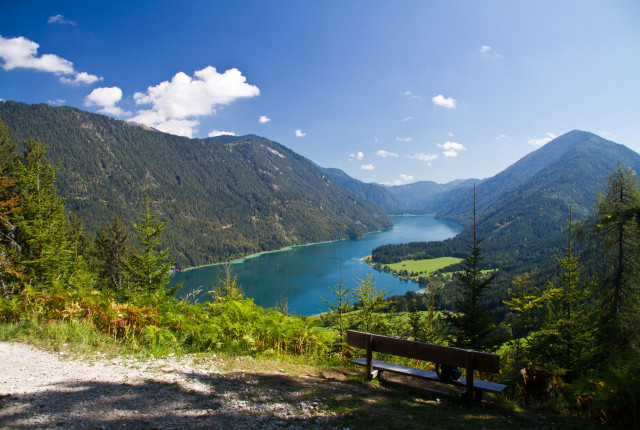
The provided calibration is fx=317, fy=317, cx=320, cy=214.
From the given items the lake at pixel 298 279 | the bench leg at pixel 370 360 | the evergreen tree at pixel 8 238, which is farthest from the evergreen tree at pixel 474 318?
the lake at pixel 298 279

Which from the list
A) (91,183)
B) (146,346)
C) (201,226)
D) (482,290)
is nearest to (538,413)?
(146,346)

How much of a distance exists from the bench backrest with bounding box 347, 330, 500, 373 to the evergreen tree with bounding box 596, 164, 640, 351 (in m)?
9.41

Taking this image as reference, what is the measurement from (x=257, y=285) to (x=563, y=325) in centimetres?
8498

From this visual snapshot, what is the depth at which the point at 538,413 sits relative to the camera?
4477mm

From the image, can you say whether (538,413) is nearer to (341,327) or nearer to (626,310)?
(341,327)

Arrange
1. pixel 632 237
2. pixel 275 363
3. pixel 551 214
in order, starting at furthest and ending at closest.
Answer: pixel 551 214 → pixel 632 237 → pixel 275 363

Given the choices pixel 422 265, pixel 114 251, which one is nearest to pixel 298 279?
pixel 422 265

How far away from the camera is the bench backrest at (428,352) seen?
4348 mm

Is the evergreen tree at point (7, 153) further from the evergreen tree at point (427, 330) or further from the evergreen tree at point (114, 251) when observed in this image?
the evergreen tree at point (427, 330)

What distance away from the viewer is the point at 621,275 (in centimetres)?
1108

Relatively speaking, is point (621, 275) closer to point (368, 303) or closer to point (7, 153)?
point (368, 303)

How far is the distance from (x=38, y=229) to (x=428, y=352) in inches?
622

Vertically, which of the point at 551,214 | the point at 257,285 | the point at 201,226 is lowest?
the point at 257,285

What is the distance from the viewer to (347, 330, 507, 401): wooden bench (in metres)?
4.40
